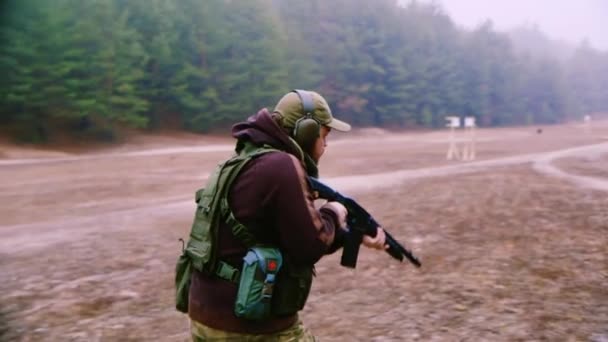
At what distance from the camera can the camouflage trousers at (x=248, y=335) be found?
2244mm

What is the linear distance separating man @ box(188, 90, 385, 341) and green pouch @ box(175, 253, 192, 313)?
12 centimetres

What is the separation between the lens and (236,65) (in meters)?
40.5

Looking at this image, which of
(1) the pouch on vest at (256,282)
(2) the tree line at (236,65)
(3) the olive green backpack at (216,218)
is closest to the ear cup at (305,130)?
(3) the olive green backpack at (216,218)

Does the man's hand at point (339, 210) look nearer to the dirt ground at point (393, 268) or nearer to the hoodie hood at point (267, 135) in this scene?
the hoodie hood at point (267, 135)

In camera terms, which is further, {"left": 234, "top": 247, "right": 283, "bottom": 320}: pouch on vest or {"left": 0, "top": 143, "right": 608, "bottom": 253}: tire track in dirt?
{"left": 0, "top": 143, "right": 608, "bottom": 253}: tire track in dirt

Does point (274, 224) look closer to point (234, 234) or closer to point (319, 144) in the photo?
point (234, 234)

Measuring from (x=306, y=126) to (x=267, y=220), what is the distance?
45cm

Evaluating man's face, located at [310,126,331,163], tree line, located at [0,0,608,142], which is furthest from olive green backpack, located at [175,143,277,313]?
tree line, located at [0,0,608,142]

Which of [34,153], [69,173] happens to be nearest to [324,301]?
[69,173]

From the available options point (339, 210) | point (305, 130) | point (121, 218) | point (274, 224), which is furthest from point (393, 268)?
point (121, 218)

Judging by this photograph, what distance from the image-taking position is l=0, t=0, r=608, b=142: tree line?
28.4 metres

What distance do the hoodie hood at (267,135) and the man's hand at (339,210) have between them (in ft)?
0.79

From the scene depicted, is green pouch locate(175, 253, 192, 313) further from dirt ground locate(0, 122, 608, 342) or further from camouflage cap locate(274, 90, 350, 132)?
dirt ground locate(0, 122, 608, 342)

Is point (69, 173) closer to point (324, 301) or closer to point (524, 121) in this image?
point (324, 301)
